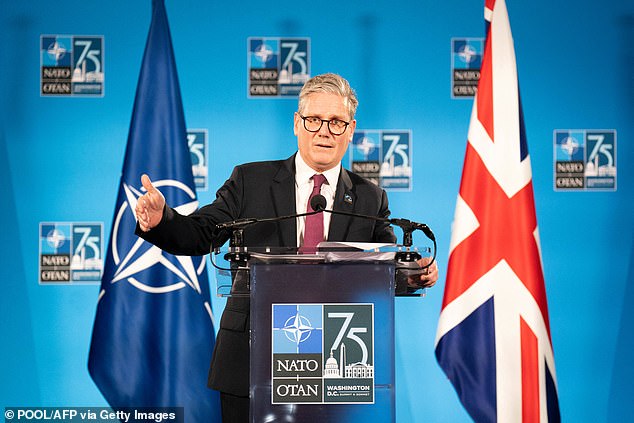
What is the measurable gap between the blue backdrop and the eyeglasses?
163 cm

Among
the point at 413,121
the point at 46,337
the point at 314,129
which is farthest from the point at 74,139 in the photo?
the point at 314,129

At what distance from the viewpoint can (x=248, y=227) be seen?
2469 millimetres

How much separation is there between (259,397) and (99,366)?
2.27 meters

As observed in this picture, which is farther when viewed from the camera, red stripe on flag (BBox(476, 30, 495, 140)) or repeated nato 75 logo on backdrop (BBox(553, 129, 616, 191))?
repeated nato 75 logo on backdrop (BBox(553, 129, 616, 191))

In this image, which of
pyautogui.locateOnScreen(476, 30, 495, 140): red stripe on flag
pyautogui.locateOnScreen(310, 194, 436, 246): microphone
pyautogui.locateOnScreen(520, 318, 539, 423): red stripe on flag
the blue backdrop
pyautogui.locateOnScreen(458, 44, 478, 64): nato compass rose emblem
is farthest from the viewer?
pyautogui.locateOnScreen(458, 44, 478, 64): nato compass rose emblem

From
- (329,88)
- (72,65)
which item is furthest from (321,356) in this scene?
→ (72,65)

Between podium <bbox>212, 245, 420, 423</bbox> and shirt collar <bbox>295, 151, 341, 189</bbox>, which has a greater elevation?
shirt collar <bbox>295, 151, 341, 189</bbox>

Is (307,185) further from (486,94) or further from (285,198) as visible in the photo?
(486,94)

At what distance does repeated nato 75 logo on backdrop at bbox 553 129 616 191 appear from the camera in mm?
4172

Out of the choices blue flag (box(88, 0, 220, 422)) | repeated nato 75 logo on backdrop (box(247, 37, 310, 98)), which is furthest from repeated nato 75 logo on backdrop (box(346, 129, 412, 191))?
blue flag (box(88, 0, 220, 422))

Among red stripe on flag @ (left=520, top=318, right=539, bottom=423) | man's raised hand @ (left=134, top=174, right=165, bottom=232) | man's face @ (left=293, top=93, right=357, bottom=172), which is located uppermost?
man's face @ (left=293, top=93, right=357, bottom=172)

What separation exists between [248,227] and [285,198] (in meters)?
0.16

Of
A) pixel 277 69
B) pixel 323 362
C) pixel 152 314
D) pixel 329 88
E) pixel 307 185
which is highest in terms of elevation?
pixel 277 69

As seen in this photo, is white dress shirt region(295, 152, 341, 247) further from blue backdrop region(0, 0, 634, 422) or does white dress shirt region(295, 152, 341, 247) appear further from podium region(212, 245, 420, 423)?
blue backdrop region(0, 0, 634, 422)
